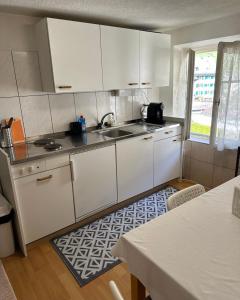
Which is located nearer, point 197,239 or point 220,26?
point 197,239

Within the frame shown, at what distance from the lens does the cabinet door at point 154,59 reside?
8.68 ft

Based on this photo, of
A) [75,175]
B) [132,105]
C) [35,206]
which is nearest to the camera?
[35,206]

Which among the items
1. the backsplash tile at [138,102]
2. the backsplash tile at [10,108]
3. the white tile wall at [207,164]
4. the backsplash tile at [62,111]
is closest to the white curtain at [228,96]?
the white tile wall at [207,164]

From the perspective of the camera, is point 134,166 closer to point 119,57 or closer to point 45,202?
point 45,202

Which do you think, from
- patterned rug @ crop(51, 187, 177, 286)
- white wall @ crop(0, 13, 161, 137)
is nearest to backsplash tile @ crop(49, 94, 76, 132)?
white wall @ crop(0, 13, 161, 137)

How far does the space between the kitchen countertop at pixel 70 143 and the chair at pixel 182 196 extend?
39.7 inches

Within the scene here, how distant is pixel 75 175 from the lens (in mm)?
2098

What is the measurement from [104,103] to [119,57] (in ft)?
1.89

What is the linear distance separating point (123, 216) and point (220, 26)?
2.31 metres

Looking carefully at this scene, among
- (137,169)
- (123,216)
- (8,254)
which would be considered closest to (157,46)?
(137,169)

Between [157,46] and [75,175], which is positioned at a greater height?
[157,46]

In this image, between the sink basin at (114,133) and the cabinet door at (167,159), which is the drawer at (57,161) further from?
the cabinet door at (167,159)

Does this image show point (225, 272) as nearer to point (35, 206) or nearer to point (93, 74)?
point (35, 206)

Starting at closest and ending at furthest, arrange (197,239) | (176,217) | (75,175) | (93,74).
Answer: (197,239)
(176,217)
(75,175)
(93,74)
